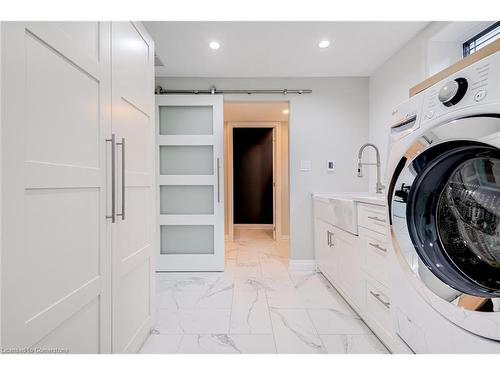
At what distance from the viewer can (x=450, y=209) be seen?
2.87 feet

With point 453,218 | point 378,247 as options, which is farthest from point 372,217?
point 453,218

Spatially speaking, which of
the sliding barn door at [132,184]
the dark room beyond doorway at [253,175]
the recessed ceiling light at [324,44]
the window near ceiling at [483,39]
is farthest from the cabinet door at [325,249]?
the dark room beyond doorway at [253,175]

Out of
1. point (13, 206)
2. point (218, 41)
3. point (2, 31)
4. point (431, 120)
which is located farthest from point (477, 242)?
point (218, 41)

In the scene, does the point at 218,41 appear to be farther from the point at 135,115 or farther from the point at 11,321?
the point at 11,321

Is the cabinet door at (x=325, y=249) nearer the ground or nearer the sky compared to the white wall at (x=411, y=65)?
nearer the ground

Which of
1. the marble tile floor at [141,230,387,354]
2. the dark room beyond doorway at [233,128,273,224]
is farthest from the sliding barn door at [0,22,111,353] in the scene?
the dark room beyond doorway at [233,128,273,224]

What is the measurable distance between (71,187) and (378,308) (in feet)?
5.51

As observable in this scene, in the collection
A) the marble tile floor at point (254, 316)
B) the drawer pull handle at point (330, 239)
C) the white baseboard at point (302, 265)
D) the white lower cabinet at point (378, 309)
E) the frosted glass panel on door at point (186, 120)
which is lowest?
the marble tile floor at point (254, 316)

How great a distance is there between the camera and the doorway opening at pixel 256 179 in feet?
14.9

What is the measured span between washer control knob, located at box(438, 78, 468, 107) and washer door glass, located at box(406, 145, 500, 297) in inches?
5.2

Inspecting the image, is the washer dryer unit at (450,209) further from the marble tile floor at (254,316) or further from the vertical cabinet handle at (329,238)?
the vertical cabinet handle at (329,238)

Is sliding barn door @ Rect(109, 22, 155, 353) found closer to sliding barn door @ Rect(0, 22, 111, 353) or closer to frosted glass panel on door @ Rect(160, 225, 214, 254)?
sliding barn door @ Rect(0, 22, 111, 353)

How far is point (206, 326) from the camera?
1.77 meters

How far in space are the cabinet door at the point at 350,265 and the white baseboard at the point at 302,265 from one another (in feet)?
2.68
